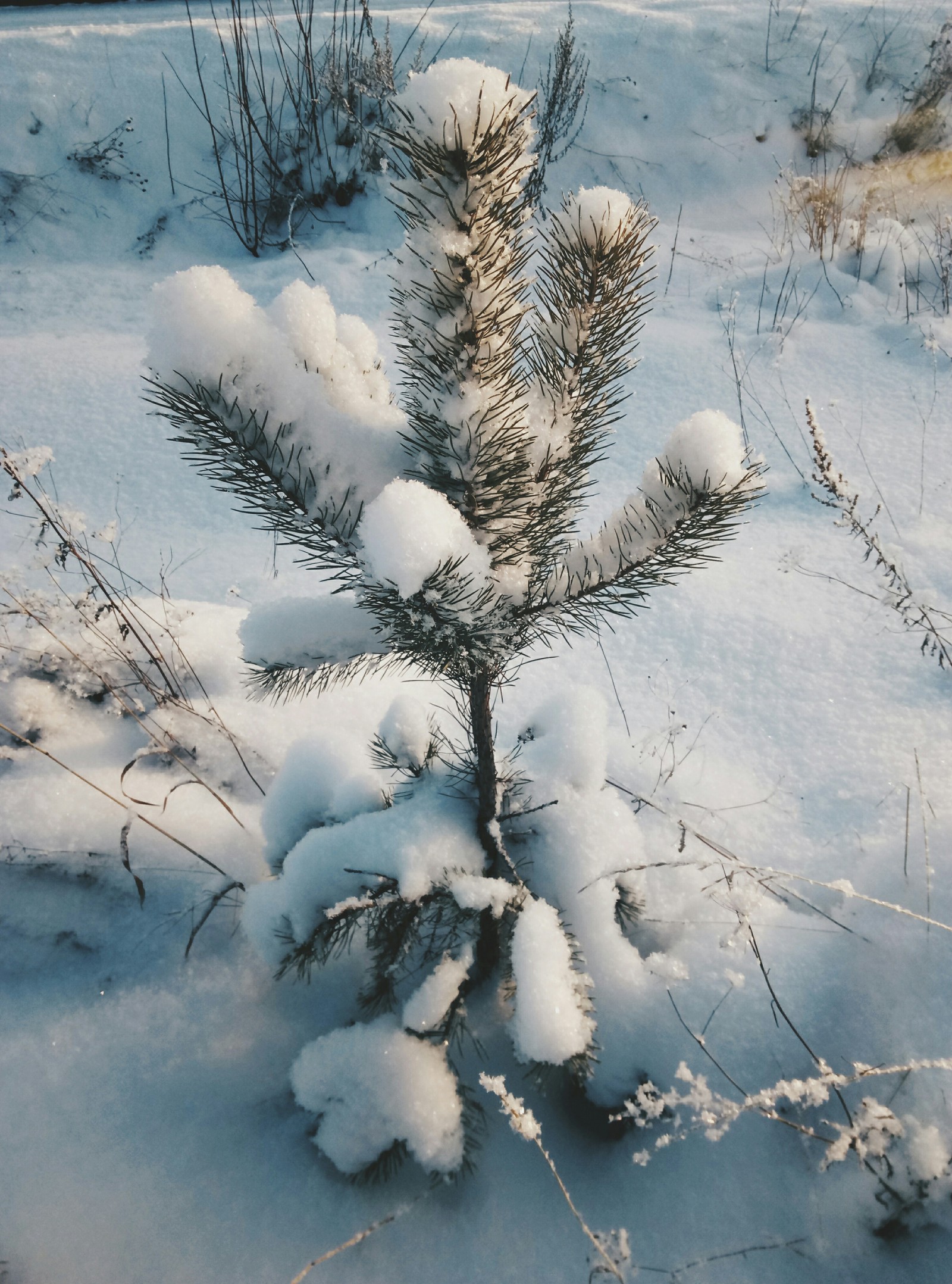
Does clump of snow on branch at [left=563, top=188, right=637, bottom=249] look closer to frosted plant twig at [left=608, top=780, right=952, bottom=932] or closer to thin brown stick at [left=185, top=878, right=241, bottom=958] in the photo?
frosted plant twig at [left=608, top=780, right=952, bottom=932]

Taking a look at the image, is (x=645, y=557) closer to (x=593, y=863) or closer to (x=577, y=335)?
(x=577, y=335)

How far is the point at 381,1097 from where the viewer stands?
106 centimetres

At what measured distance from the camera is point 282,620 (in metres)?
0.94

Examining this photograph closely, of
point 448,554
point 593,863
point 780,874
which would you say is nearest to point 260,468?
point 448,554

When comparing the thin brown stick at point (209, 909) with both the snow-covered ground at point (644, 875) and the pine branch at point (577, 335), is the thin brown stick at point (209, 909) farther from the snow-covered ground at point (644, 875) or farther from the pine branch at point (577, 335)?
the pine branch at point (577, 335)

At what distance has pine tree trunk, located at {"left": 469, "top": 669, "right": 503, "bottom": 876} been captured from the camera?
3.54 ft

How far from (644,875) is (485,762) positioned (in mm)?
478

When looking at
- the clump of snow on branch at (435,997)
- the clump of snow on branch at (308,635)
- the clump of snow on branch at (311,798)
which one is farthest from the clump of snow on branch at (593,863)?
the clump of snow on branch at (308,635)

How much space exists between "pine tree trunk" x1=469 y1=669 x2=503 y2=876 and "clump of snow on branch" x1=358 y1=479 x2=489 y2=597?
0.38m

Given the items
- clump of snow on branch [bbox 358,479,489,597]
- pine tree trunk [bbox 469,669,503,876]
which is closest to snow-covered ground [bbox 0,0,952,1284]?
pine tree trunk [bbox 469,669,503,876]

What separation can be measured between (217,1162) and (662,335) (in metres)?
3.49

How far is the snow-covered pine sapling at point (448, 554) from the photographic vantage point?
65 cm

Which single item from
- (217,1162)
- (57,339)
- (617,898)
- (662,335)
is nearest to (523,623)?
(617,898)

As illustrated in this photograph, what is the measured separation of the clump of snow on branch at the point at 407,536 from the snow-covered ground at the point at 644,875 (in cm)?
94
